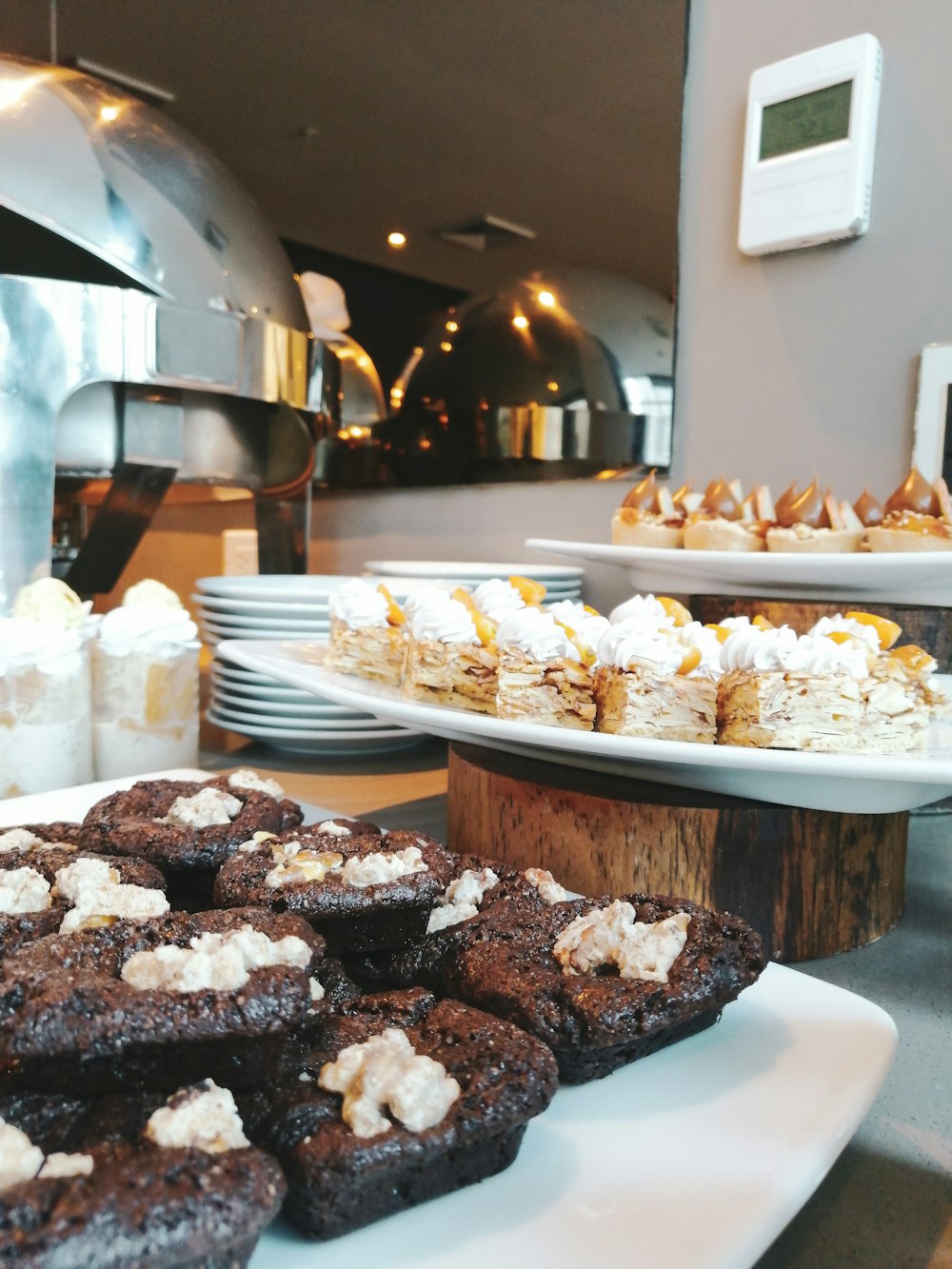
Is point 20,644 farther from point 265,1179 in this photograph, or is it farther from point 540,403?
point 540,403

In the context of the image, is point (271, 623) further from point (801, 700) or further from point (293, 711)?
point (801, 700)

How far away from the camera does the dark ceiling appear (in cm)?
162

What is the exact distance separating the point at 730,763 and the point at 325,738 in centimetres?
85

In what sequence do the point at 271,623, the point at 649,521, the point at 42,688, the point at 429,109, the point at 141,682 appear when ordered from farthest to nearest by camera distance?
the point at 429,109 < the point at 271,623 < the point at 649,521 < the point at 141,682 < the point at 42,688

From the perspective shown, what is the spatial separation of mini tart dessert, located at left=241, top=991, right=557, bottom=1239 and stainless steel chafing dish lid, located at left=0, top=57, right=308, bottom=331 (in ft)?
4.16

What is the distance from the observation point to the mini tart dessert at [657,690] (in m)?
0.83

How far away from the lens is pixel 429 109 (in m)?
1.88

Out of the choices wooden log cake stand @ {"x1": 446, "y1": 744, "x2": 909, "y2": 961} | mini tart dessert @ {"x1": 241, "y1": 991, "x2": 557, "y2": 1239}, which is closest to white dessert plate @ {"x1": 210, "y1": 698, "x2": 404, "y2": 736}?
wooden log cake stand @ {"x1": 446, "y1": 744, "x2": 909, "y2": 961}

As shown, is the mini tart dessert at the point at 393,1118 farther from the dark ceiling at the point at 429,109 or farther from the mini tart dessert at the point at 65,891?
the dark ceiling at the point at 429,109

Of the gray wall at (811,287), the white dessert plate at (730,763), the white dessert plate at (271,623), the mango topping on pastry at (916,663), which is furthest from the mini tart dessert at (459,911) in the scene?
the gray wall at (811,287)

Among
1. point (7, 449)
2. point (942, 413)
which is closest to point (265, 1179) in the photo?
point (7, 449)

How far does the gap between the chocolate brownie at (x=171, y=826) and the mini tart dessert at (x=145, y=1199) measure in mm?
366

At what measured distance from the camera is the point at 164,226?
145 centimetres

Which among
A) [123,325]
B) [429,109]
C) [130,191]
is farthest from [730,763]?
[429,109]
